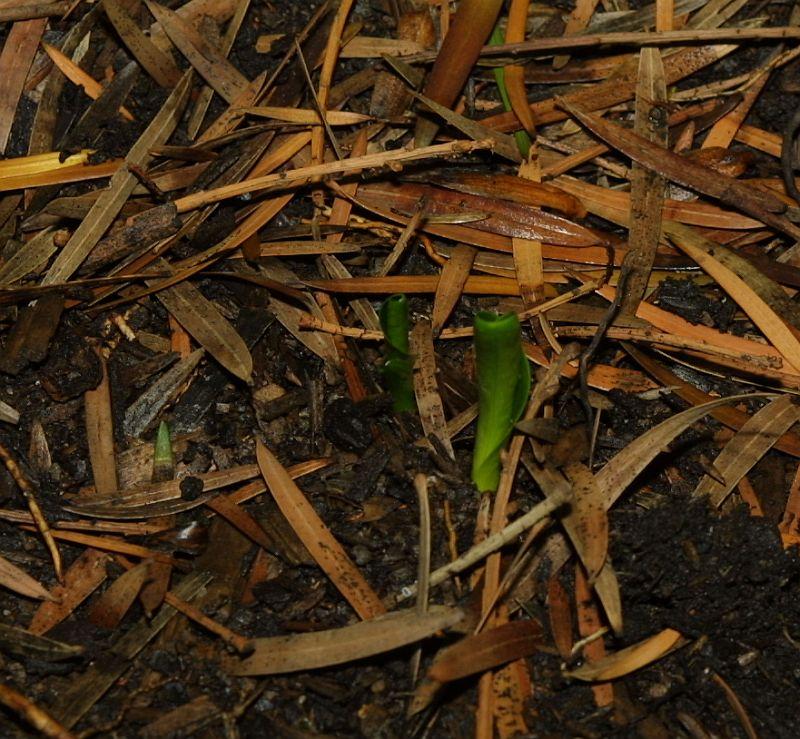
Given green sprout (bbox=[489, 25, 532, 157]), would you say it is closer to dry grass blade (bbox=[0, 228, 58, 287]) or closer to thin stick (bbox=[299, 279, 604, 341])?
thin stick (bbox=[299, 279, 604, 341])

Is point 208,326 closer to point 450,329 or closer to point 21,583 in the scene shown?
point 450,329

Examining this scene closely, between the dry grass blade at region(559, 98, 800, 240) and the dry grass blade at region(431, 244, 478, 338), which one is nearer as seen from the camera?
the dry grass blade at region(431, 244, 478, 338)

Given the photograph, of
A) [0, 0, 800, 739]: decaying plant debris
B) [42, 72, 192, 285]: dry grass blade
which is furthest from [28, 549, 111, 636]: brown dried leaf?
[42, 72, 192, 285]: dry grass blade

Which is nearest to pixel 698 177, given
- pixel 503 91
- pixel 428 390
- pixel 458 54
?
pixel 503 91

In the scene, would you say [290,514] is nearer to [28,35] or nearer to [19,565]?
[19,565]

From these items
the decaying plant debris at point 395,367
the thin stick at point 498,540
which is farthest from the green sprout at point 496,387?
the thin stick at point 498,540

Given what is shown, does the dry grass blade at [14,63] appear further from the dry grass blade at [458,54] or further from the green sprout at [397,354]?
the green sprout at [397,354]

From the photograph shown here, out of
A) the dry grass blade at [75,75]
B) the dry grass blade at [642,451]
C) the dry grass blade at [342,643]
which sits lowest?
the dry grass blade at [342,643]
